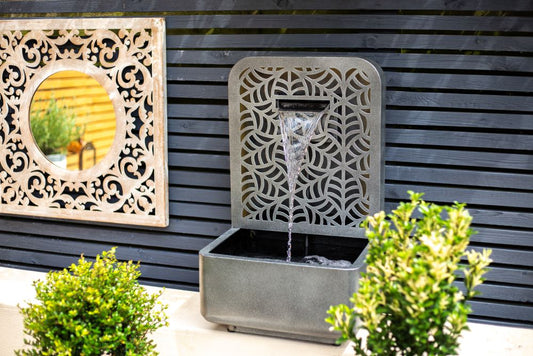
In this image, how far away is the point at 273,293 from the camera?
279cm

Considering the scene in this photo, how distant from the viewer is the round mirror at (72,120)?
4.59 m

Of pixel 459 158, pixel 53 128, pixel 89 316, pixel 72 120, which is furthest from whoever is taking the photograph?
pixel 72 120

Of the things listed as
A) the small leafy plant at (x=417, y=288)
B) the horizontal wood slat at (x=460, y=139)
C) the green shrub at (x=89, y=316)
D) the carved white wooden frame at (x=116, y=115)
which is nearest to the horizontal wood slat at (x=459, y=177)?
the horizontal wood slat at (x=460, y=139)

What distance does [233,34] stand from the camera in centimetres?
333

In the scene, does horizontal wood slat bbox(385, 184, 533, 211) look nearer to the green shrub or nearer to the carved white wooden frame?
the carved white wooden frame

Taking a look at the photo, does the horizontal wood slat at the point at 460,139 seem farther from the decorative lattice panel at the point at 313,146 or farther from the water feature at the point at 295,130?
the water feature at the point at 295,130

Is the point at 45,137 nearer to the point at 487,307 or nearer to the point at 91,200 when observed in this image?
the point at 91,200

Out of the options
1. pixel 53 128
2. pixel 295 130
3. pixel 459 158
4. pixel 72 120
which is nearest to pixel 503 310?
pixel 459 158

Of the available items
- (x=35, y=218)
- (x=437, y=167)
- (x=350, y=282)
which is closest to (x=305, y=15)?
(x=437, y=167)

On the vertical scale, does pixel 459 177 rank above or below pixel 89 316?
above

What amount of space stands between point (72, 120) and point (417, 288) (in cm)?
362

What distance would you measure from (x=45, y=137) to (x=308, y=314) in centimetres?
263

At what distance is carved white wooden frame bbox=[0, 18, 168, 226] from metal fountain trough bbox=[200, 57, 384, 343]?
1.60 ft

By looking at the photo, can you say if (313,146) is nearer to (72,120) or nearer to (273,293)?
(273,293)
